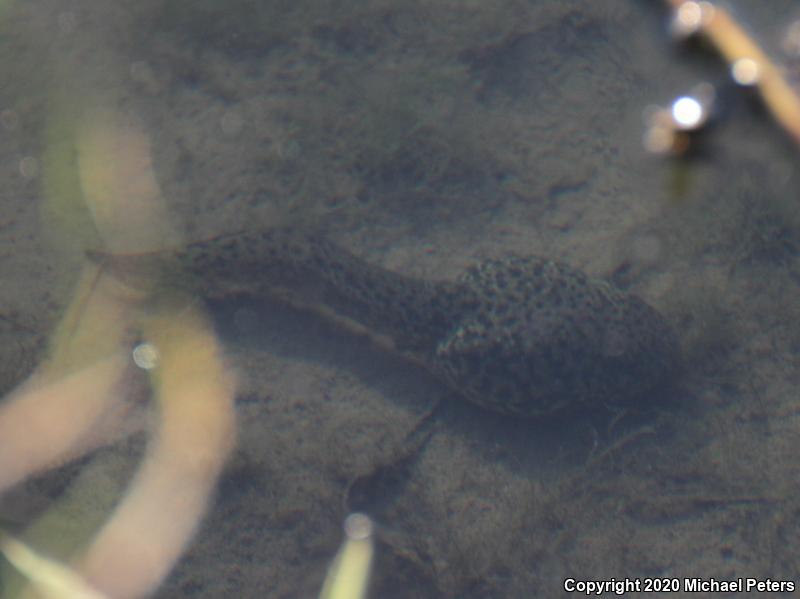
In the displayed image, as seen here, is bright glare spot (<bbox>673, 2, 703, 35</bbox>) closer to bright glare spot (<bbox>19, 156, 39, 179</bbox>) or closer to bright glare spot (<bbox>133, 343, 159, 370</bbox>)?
bright glare spot (<bbox>133, 343, 159, 370</bbox>)

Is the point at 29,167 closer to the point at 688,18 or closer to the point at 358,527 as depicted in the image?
the point at 358,527

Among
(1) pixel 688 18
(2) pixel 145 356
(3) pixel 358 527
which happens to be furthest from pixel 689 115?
(2) pixel 145 356

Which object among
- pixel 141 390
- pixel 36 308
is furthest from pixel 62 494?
pixel 36 308

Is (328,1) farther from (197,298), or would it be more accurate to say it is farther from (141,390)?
(141,390)

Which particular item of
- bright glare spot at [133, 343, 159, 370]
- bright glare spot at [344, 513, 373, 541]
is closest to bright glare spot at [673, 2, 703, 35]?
bright glare spot at [344, 513, 373, 541]

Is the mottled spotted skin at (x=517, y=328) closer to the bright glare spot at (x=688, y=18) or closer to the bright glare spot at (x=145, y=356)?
the bright glare spot at (x=145, y=356)

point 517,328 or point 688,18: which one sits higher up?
point 688,18
